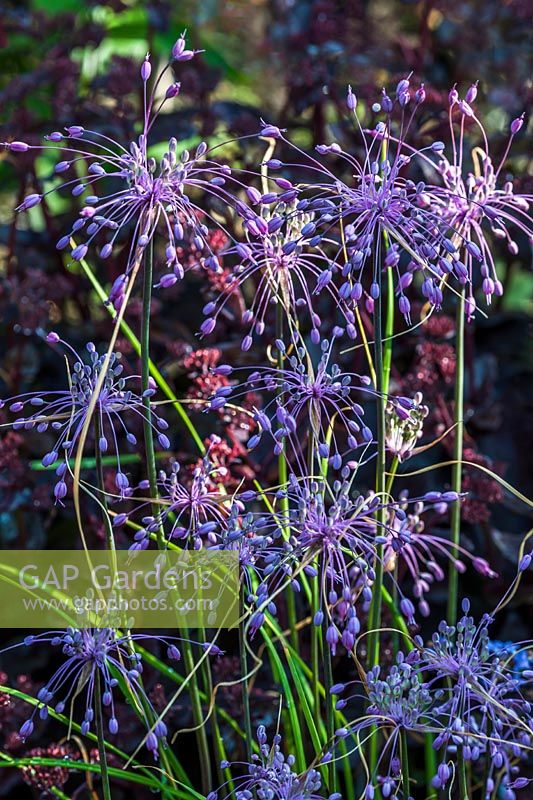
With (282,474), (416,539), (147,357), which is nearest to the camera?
(147,357)

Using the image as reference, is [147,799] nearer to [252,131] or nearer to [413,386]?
[413,386]

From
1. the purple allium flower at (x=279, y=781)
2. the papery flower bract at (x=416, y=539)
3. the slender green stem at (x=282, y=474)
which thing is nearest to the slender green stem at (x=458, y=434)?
the papery flower bract at (x=416, y=539)

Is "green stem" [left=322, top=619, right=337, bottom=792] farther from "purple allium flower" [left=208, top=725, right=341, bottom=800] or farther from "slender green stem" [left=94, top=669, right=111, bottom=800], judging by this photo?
"slender green stem" [left=94, top=669, right=111, bottom=800]

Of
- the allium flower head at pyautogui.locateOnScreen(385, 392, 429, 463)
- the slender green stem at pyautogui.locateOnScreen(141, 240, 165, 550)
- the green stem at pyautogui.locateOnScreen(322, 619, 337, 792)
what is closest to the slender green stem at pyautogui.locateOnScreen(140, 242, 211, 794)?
the slender green stem at pyautogui.locateOnScreen(141, 240, 165, 550)

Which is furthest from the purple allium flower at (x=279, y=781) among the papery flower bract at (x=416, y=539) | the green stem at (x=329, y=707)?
the papery flower bract at (x=416, y=539)

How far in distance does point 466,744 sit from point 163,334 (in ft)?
3.60

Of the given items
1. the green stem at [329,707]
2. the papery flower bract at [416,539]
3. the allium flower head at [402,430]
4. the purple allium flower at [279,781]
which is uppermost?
the allium flower head at [402,430]

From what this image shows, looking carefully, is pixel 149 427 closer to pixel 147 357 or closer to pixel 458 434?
pixel 147 357

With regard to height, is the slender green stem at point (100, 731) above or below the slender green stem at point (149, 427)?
below

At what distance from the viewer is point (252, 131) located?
1.77 metres

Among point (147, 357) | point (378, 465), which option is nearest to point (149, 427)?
point (147, 357)

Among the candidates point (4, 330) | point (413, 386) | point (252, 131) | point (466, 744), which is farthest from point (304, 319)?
point (466, 744)

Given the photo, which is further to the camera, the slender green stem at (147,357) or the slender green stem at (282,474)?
the slender green stem at (282,474)

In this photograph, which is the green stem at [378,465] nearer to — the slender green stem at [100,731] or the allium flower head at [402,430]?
the allium flower head at [402,430]
